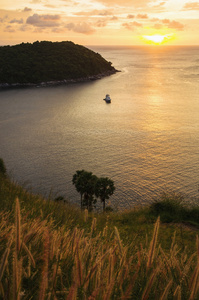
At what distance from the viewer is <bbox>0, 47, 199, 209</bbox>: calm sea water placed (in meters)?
43.7

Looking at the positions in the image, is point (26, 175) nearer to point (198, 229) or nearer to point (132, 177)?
point (132, 177)

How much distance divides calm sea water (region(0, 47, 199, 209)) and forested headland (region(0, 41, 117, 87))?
2053cm

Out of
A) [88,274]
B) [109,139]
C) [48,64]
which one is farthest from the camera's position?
[48,64]

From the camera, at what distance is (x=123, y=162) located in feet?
163

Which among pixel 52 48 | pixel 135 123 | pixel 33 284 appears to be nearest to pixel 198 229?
pixel 33 284

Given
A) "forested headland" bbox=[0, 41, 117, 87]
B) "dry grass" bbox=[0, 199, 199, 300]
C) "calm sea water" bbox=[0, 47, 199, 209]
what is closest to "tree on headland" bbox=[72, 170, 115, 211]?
"calm sea water" bbox=[0, 47, 199, 209]

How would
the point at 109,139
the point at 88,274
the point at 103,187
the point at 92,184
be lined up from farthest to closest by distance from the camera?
the point at 109,139 → the point at 103,187 → the point at 92,184 → the point at 88,274

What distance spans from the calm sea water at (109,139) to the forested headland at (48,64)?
2053cm

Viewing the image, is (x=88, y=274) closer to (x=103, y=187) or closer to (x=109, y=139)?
(x=103, y=187)

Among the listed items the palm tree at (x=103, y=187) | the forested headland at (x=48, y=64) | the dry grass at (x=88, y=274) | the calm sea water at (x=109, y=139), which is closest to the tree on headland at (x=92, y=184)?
the palm tree at (x=103, y=187)

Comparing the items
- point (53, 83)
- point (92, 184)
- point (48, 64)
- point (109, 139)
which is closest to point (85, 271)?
point (92, 184)

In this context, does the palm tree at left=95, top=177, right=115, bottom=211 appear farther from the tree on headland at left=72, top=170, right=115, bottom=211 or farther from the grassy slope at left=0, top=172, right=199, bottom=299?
the grassy slope at left=0, top=172, right=199, bottom=299

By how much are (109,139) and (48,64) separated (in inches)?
3496

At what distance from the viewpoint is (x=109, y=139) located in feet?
198
